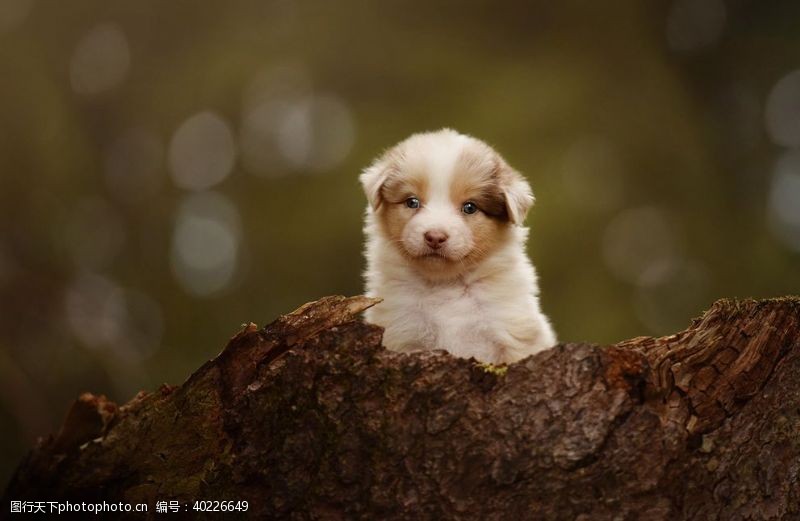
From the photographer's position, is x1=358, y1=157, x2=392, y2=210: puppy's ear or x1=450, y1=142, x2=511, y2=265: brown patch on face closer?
x1=450, y1=142, x2=511, y2=265: brown patch on face

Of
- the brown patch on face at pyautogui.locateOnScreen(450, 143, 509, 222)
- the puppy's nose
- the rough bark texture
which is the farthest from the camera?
the brown patch on face at pyautogui.locateOnScreen(450, 143, 509, 222)

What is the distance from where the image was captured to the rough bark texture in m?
3.43

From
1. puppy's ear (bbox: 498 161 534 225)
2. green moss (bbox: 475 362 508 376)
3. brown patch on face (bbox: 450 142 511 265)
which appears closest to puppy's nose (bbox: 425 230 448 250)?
brown patch on face (bbox: 450 142 511 265)

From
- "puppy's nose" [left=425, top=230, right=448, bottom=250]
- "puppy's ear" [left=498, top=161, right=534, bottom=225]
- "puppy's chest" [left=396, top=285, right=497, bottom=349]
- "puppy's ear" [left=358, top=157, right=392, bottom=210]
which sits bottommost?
"puppy's chest" [left=396, top=285, right=497, bottom=349]

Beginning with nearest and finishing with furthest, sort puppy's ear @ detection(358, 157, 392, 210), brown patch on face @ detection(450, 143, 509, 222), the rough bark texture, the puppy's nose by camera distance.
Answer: the rough bark texture < the puppy's nose < brown patch on face @ detection(450, 143, 509, 222) < puppy's ear @ detection(358, 157, 392, 210)

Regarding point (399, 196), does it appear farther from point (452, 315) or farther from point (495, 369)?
point (495, 369)

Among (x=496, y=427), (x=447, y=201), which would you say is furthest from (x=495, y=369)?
(x=447, y=201)

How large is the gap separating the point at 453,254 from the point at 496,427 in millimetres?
1485

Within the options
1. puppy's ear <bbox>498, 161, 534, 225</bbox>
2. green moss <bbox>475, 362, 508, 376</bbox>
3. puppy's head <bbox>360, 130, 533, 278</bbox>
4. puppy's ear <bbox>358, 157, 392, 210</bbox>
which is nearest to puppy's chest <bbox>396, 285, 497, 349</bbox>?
puppy's head <bbox>360, 130, 533, 278</bbox>

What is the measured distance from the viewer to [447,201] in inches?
195

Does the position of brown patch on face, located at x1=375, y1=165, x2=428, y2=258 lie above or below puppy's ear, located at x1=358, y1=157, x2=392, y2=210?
below

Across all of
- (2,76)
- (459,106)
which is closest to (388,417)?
(459,106)

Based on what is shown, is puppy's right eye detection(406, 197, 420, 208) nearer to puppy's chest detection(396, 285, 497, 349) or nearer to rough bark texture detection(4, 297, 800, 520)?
puppy's chest detection(396, 285, 497, 349)

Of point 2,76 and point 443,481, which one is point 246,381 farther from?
point 2,76
